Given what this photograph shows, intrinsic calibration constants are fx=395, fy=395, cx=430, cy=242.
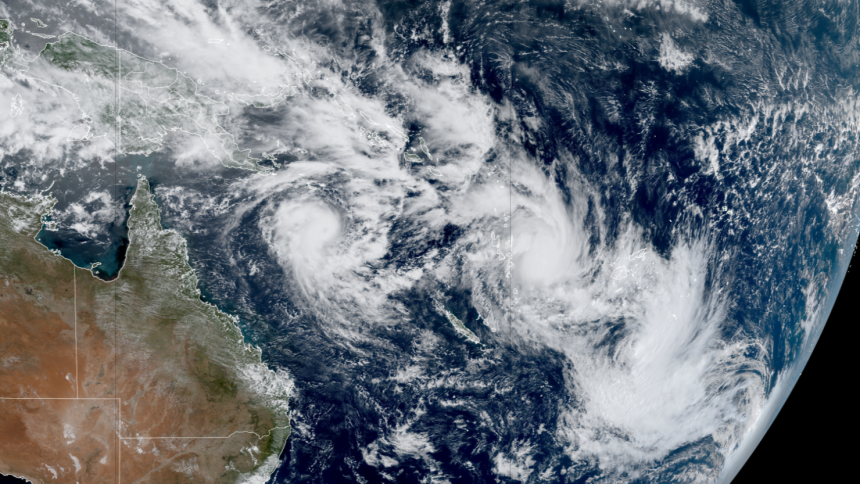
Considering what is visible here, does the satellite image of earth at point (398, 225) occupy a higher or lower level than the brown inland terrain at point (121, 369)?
higher

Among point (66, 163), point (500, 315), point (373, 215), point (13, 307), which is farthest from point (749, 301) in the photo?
point (13, 307)

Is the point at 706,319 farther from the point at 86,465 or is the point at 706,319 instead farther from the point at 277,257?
the point at 86,465

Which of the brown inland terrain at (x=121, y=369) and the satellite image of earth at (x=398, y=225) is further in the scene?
the brown inland terrain at (x=121, y=369)

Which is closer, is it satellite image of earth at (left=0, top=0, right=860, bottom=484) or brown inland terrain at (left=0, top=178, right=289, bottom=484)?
satellite image of earth at (left=0, top=0, right=860, bottom=484)

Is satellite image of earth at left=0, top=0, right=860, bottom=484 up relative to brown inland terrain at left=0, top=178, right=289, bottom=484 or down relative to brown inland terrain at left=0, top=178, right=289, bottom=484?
up
